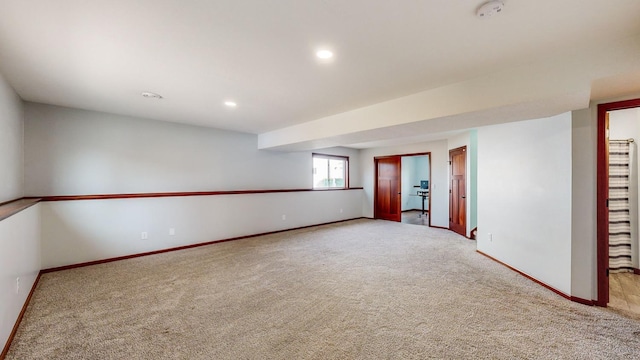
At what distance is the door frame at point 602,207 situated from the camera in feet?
8.37

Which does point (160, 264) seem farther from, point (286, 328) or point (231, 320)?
point (286, 328)

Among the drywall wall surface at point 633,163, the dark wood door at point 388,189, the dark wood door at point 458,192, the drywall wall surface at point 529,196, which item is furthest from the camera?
the dark wood door at point 388,189

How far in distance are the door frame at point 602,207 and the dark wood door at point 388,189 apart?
4.85 metres

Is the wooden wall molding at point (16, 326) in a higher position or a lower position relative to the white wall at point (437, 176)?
lower

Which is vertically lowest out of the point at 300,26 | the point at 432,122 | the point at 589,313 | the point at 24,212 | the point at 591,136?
the point at 589,313

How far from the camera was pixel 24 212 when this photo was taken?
101 inches

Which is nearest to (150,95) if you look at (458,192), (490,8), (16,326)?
(16,326)

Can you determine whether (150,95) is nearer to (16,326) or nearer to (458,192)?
(16,326)

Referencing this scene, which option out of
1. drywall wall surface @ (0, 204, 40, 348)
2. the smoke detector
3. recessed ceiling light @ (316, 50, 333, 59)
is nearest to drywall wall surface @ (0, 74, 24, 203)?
drywall wall surface @ (0, 204, 40, 348)

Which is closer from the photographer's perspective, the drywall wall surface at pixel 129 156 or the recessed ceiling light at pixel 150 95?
the recessed ceiling light at pixel 150 95

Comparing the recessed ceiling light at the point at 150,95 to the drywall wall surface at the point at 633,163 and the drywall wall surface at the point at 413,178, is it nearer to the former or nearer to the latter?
the drywall wall surface at the point at 633,163

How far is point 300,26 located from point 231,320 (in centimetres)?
244

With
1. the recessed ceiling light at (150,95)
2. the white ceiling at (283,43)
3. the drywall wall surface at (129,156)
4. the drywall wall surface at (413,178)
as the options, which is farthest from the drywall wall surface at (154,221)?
the drywall wall surface at (413,178)

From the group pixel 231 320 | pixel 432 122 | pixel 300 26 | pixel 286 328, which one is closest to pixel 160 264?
pixel 231 320
